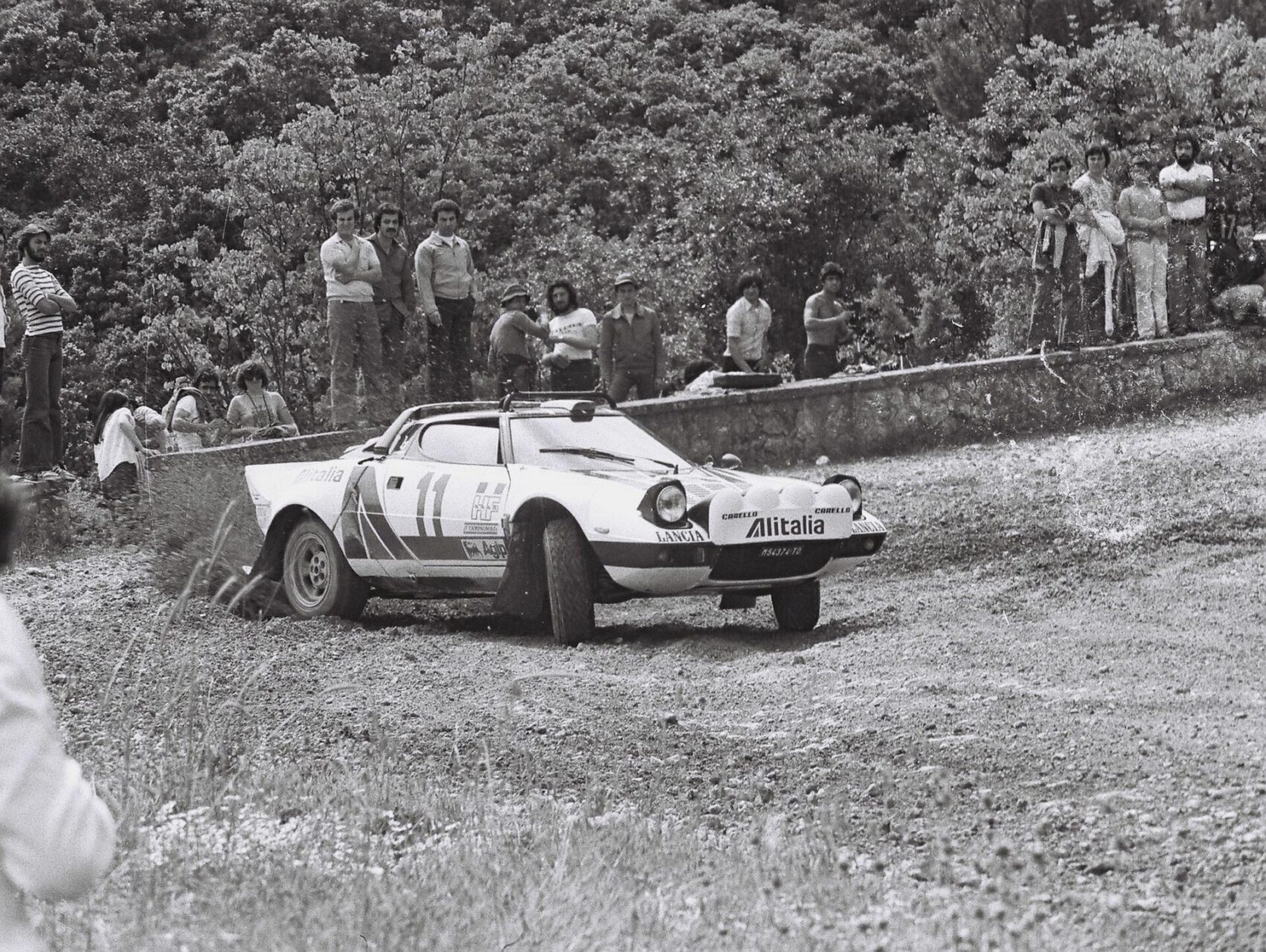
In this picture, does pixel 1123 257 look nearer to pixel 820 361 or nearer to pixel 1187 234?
pixel 1187 234

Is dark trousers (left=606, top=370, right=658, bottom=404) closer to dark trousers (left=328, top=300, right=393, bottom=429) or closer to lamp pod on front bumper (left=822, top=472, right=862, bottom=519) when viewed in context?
dark trousers (left=328, top=300, right=393, bottom=429)

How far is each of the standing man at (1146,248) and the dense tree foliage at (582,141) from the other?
12.1 feet

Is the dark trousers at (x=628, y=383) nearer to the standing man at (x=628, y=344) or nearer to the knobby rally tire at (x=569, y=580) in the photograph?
the standing man at (x=628, y=344)

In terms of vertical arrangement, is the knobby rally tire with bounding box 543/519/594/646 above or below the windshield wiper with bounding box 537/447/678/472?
below

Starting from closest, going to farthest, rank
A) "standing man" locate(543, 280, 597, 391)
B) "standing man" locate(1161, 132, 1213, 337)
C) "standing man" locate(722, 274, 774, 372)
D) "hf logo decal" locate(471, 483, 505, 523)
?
1. "hf logo decal" locate(471, 483, 505, 523)
2. "standing man" locate(543, 280, 597, 391)
3. "standing man" locate(722, 274, 774, 372)
4. "standing man" locate(1161, 132, 1213, 337)

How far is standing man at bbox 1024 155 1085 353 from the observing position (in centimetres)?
1677

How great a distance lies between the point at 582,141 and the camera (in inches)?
1475

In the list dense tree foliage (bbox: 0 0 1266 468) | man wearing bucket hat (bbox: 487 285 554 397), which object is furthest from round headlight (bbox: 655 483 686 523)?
dense tree foliage (bbox: 0 0 1266 468)

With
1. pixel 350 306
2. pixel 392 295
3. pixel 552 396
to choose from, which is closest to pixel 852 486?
pixel 552 396

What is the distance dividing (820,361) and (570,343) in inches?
130

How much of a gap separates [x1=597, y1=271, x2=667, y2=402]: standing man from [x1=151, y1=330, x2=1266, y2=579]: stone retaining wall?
286 mm

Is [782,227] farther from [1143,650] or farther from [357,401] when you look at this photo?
[1143,650]

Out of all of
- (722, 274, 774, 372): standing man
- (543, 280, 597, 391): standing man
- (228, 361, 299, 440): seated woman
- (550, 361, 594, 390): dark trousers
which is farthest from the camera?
(722, 274, 774, 372): standing man

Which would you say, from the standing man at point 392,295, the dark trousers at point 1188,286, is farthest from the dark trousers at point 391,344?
the dark trousers at point 1188,286
